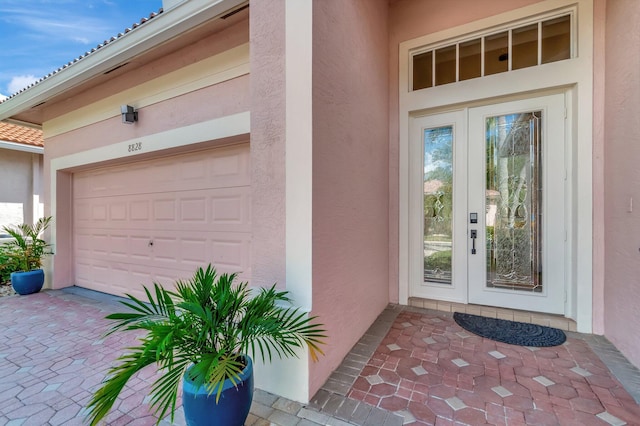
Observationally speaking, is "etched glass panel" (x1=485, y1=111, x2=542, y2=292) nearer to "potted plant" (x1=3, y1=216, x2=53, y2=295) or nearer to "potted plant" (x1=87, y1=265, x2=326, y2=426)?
"potted plant" (x1=87, y1=265, x2=326, y2=426)

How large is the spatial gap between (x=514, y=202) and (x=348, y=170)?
216 centimetres

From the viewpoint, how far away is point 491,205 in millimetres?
3379

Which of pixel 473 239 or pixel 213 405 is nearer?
pixel 213 405

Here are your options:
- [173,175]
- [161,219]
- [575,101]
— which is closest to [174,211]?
[161,219]

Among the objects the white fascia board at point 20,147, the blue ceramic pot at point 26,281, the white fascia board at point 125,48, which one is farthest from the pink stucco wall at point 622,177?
the white fascia board at point 20,147

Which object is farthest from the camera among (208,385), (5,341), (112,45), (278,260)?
Result: (112,45)

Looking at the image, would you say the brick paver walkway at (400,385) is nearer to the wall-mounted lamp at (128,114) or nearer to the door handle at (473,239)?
the door handle at (473,239)

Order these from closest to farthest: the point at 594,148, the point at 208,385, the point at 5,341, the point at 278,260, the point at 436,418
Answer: the point at 208,385
the point at 436,418
the point at 278,260
the point at 594,148
the point at 5,341

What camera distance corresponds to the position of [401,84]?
373 centimetres

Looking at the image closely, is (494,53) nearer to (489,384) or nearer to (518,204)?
(518,204)

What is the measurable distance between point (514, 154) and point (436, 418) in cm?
293

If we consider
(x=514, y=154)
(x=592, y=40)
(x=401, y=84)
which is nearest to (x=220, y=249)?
(x=401, y=84)

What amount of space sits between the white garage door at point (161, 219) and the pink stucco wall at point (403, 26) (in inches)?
75.5

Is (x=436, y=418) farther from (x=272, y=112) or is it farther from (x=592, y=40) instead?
(x=592, y=40)
